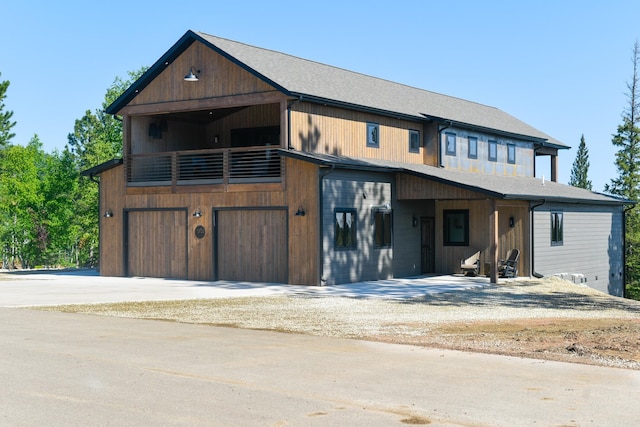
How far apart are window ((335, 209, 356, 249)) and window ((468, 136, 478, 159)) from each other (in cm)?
1017

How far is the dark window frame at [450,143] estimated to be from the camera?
32684 mm

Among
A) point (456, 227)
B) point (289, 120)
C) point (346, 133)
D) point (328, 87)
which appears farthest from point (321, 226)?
point (456, 227)

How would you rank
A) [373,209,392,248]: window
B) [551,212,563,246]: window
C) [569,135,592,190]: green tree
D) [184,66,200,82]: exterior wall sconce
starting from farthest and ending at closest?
[569,135,592,190]: green tree → [551,212,563,246]: window → [373,209,392,248]: window → [184,66,200,82]: exterior wall sconce

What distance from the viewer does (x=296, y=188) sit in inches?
981

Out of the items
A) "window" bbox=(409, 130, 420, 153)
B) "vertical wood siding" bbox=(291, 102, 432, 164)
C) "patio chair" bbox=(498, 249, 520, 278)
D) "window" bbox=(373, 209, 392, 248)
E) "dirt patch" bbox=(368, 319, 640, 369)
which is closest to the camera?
"dirt patch" bbox=(368, 319, 640, 369)

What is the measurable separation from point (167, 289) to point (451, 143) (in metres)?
14.2

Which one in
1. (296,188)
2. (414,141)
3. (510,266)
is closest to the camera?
(296,188)

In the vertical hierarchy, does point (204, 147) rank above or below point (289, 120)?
below

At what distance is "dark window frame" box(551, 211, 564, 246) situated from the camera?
3048cm

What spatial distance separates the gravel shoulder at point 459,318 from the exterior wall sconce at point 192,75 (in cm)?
876

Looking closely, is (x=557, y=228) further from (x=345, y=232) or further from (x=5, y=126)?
(x=5, y=126)

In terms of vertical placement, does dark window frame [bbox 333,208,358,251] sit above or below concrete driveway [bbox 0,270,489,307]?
above

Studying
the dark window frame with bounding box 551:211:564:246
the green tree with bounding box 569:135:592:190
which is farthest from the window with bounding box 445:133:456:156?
the green tree with bounding box 569:135:592:190

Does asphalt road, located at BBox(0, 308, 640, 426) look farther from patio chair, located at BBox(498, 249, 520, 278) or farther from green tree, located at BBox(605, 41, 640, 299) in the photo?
green tree, located at BBox(605, 41, 640, 299)
